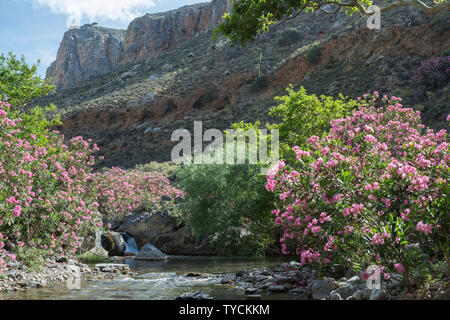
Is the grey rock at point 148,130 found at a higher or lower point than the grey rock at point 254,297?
higher

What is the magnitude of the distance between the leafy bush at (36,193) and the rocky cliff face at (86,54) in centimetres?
8680

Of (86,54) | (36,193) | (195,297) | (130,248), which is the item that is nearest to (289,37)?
(130,248)

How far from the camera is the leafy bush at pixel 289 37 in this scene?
4656 centimetres

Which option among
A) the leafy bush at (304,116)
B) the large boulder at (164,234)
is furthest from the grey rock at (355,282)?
the large boulder at (164,234)

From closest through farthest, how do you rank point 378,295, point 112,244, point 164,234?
point 378,295 < point 112,244 < point 164,234

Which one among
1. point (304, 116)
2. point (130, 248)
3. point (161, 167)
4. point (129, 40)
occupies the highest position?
point (129, 40)

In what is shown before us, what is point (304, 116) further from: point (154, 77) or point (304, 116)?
point (154, 77)

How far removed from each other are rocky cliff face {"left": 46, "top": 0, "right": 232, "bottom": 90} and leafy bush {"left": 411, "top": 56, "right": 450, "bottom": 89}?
144ft

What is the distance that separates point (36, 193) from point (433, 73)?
2643cm

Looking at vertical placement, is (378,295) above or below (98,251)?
above

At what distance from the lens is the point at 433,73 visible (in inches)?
1068

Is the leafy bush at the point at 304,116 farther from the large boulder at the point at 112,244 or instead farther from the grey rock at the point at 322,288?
the large boulder at the point at 112,244

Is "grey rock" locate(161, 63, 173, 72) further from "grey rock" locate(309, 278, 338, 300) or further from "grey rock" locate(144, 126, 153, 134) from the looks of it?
"grey rock" locate(309, 278, 338, 300)

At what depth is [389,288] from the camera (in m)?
6.52
